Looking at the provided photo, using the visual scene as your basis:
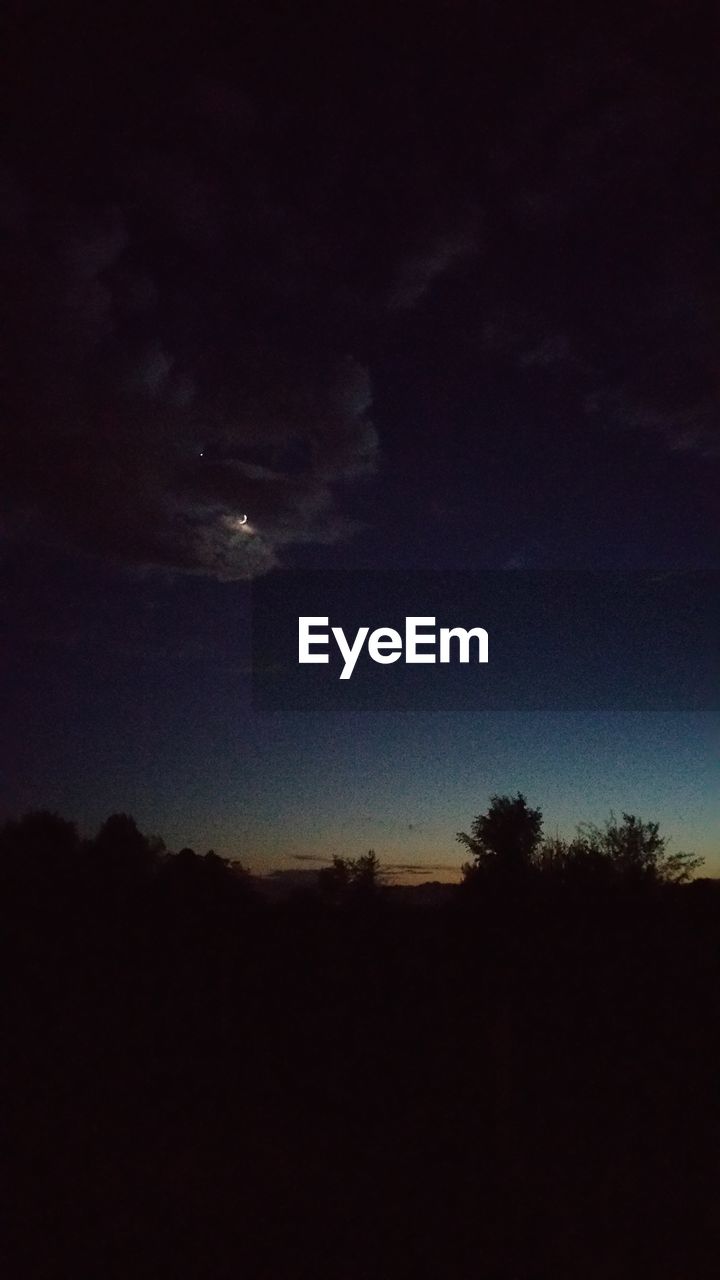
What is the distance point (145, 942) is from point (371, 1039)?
28.1 feet

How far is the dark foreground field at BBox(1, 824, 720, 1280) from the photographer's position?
7.00 m

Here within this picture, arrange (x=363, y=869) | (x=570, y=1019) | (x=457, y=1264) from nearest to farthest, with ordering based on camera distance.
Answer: (x=457, y=1264), (x=570, y=1019), (x=363, y=869)

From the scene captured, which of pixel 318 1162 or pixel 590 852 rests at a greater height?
pixel 590 852

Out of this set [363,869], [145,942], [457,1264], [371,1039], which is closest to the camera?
[457,1264]

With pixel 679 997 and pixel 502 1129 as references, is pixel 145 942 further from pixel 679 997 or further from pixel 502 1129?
pixel 502 1129

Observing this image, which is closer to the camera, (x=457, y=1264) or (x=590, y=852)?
(x=457, y=1264)

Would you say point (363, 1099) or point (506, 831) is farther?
point (506, 831)

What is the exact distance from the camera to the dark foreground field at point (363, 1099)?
700 cm

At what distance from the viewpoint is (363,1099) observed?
10.9 m

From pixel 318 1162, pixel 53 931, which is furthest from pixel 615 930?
pixel 318 1162

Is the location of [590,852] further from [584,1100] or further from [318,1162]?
[318,1162]

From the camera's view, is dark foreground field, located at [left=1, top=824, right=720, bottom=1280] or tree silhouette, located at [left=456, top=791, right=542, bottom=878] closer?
dark foreground field, located at [left=1, top=824, right=720, bottom=1280]

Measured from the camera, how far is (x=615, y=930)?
20.9 metres

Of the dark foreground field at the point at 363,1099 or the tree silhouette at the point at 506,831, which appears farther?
the tree silhouette at the point at 506,831
